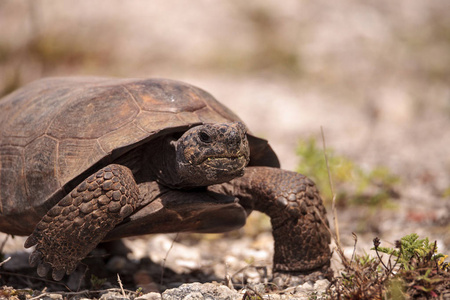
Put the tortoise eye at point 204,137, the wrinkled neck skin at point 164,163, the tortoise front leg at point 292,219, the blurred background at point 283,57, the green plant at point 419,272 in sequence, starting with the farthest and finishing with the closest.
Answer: the blurred background at point 283,57 < the tortoise front leg at point 292,219 < the wrinkled neck skin at point 164,163 < the tortoise eye at point 204,137 < the green plant at point 419,272

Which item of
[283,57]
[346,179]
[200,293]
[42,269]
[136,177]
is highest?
[283,57]

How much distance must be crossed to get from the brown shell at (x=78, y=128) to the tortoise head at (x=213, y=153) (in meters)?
0.29

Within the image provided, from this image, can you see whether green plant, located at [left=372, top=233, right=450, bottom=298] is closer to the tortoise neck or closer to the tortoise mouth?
the tortoise mouth

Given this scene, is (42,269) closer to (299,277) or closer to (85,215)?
(85,215)

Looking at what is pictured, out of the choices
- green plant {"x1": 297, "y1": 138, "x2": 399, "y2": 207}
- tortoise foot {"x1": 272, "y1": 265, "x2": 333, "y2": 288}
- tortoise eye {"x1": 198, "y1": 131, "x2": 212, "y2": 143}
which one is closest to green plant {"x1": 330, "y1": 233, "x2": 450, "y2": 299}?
tortoise foot {"x1": 272, "y1": 265, "x2": 333, "y2": 288}

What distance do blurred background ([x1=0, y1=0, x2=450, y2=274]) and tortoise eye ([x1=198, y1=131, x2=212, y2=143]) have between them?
223 inches

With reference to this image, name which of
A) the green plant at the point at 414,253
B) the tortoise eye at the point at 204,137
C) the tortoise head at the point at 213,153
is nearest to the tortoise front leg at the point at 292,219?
the tortoise head at the point at 213,153

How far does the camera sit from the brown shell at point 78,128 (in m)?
3.18

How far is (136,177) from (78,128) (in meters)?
0.52

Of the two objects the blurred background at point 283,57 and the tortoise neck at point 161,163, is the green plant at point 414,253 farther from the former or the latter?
the blurred background at point 283,57

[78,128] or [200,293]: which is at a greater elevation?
[78,128]

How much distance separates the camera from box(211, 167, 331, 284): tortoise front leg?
135 inches

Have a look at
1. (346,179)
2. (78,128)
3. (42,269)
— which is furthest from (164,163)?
(346,179)

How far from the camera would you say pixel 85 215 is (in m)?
2.92
